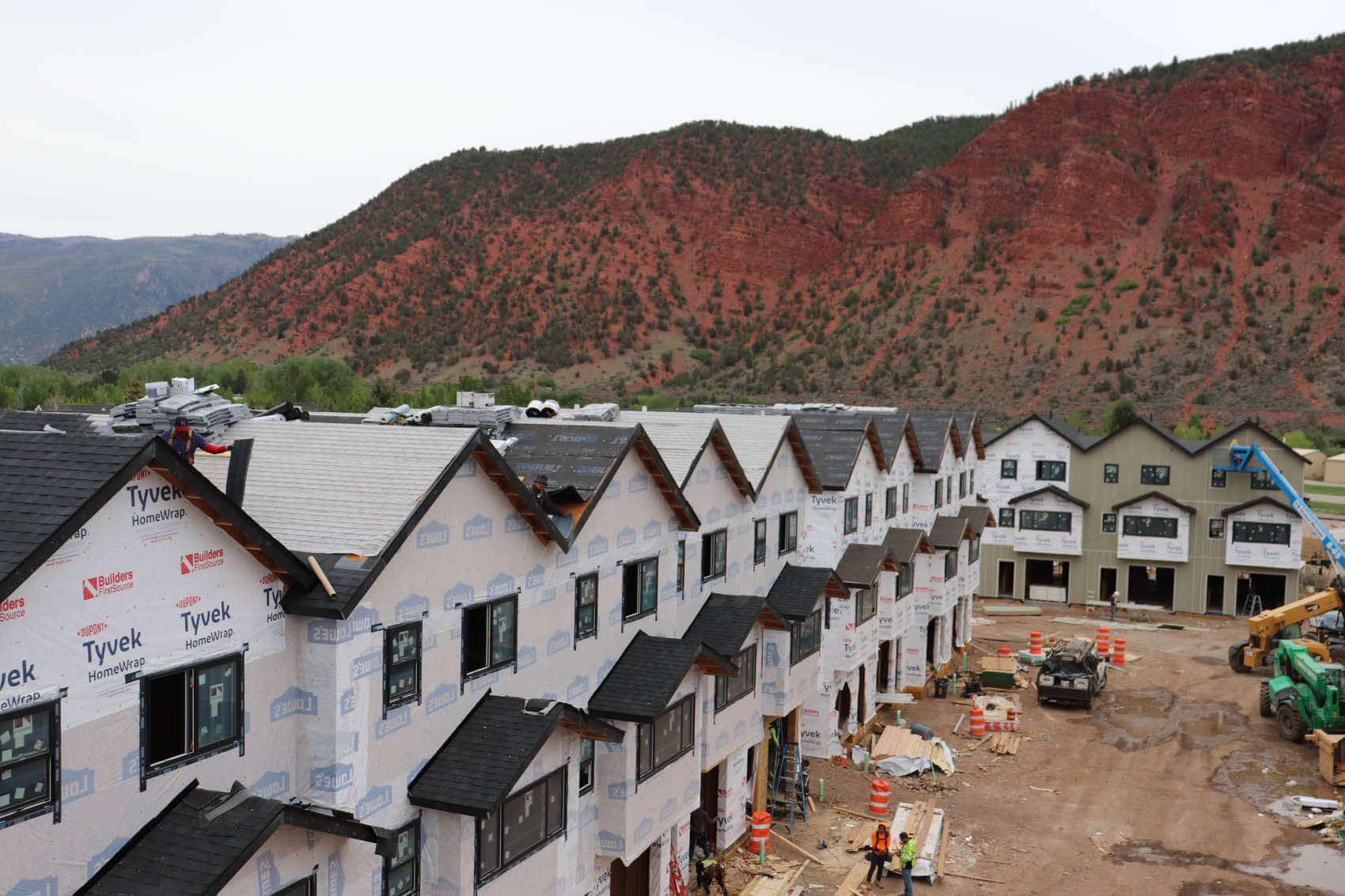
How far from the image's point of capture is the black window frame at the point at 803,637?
85.1 ft

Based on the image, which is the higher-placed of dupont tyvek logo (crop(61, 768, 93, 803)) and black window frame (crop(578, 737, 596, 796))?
dupont tyvek logo (crop(61, 768, 93, 803))

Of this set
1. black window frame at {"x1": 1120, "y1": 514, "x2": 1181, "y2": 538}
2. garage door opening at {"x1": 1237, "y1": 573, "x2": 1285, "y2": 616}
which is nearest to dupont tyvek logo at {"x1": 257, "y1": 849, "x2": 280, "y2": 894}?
black window frame at {"x1": 1120, "y1": 514, "x2": 1181, "y2": 538}

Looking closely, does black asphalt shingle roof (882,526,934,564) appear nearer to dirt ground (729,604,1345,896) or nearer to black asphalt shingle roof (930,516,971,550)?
black asphalt shingle roof (930,516,971,550)

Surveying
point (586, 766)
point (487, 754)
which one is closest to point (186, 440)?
point (487, 754)

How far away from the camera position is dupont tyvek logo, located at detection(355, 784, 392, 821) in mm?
12891

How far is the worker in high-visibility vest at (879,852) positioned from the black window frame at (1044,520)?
39.3 m

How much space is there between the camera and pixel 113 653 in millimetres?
10234

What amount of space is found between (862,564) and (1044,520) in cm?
3198

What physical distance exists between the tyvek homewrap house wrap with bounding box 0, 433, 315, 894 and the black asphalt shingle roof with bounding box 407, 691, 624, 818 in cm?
241

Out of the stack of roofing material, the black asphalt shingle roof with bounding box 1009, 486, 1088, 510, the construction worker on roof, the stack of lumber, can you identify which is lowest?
the stack of lumber

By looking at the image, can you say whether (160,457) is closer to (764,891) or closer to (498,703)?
(498,703)

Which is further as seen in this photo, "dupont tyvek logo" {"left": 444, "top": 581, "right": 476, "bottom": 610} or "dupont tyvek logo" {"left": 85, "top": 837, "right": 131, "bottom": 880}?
"dupont tyvek logo" {"left": 444, "top": 581, "right": 476, "bottom": 610}

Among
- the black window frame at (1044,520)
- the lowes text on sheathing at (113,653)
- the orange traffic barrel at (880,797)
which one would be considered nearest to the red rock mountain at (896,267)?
the black window frame at (1044,520)

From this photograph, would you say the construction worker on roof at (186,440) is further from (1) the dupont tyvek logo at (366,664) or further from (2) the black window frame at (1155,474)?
(2) the black window frame at (1155,474)
